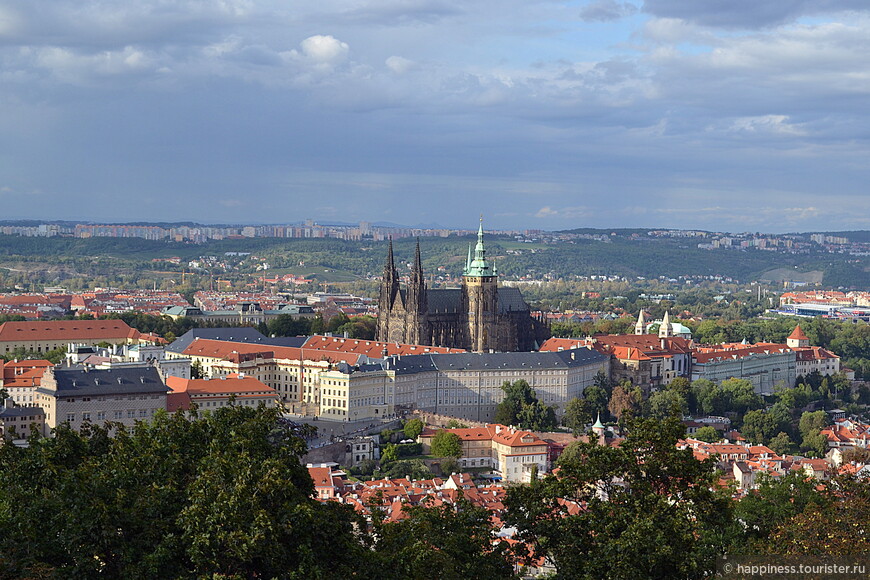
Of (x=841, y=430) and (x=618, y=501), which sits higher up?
(x=618, y=501)

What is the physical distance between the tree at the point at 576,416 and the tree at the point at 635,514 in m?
66.8

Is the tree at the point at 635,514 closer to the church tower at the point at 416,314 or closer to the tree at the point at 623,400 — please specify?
the tree at the point at 623,400

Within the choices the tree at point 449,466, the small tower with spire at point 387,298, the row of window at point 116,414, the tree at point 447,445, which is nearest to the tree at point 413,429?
the tree at point 447,445

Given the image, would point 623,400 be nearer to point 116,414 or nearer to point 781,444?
point 781,444

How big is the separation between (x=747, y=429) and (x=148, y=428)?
2992 inches

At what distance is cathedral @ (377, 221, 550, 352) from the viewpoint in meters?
121

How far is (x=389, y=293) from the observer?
12162cm

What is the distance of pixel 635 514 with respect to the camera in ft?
97.1

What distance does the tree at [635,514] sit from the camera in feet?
94.1

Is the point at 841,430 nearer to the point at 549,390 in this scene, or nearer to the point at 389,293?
the point at 549,390

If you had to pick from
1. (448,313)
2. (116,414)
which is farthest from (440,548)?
(448,313)

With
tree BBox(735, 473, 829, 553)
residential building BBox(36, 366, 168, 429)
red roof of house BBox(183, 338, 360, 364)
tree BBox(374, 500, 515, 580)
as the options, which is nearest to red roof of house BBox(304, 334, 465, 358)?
red roof of house BBox(183, 338, 360, 364)

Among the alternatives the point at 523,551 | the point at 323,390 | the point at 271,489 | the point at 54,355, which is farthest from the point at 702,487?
the point at 54,355

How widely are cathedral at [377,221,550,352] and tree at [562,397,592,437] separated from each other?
2217 centimetres
